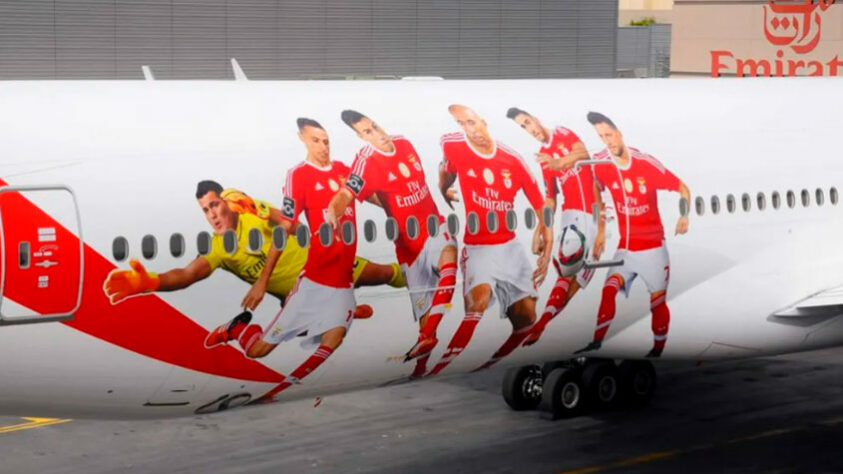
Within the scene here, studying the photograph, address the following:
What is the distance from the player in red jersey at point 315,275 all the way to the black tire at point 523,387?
323 inches

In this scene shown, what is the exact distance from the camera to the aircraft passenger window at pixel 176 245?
49.5 feet

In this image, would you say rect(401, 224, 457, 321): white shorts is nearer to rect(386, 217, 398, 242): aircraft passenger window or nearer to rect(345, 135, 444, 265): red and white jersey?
rect(345, 135, 444, 265): red and white jersey

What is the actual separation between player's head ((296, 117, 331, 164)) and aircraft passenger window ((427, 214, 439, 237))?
1.42 metres

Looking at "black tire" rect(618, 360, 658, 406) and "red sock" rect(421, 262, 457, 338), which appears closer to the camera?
"red sock" rect(421, 262, 457, 338)

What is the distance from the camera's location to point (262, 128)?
16172mm

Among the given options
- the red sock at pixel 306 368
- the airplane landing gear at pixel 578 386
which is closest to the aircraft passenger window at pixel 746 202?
the airplane landing gear at pixel 578 386

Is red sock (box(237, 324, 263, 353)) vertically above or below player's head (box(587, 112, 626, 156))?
below

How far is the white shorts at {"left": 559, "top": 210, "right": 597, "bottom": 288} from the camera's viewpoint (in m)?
18.3

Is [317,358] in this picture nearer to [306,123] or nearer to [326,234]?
[326,234]

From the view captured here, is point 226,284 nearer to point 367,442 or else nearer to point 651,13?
point 367,442

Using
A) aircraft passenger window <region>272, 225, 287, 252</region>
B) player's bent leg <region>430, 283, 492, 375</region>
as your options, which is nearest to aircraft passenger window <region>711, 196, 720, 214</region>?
player's bent leg <region>430, 283, 492, 375</region>

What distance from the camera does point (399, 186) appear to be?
1691 centimetres

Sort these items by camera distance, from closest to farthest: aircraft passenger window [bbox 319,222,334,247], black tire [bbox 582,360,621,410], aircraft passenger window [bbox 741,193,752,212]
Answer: aircraft passenger window [bbox 319,222,334,247] < aircraft passenger window [bbox 741,193,752,212] < black tire [bbox 582,360,621,410]

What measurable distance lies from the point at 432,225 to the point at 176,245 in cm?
324
